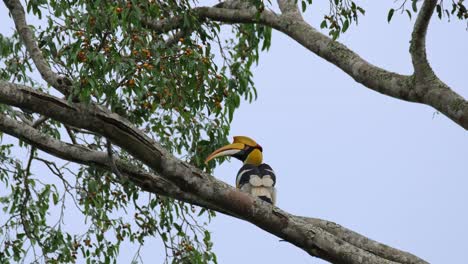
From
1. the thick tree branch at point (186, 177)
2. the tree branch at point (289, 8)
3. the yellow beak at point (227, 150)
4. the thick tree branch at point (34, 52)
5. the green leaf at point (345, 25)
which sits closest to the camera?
the thick tree branch at point (186, 177)

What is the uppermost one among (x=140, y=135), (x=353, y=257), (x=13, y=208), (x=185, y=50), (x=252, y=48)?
(x=252, y=48)

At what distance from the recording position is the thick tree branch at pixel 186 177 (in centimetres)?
605

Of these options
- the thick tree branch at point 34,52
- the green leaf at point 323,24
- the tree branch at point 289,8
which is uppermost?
the tree branch at point 289,8

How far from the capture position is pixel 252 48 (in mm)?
10000

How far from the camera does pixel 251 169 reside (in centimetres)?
876

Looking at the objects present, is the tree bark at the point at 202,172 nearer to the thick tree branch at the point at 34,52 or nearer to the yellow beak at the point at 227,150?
the thick tree branch at the point at 34,52

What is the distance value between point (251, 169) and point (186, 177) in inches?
102

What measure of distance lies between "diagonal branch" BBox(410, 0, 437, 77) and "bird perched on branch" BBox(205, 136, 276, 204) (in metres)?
2.25

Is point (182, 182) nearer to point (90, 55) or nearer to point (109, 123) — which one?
point (109, 123)

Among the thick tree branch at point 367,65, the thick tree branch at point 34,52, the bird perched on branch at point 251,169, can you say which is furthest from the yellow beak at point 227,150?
the thick tree branch at point 34,52

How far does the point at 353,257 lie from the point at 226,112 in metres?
2.52

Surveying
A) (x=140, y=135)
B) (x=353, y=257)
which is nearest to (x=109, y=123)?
(x=140, y=135)

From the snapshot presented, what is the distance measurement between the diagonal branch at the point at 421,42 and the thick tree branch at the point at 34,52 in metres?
2.44

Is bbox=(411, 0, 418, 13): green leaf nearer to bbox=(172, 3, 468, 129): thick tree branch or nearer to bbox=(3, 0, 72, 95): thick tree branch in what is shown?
bbox=(172, 3, 468, 129): thick tree branch
